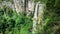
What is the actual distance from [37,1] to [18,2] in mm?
2991

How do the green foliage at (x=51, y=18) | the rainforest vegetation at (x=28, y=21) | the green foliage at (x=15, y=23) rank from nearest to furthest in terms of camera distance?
the green foliage at (x=51, y=18) → the rainforest vegetation at (x=28, y=21) → the green foliage at (x=15, y=23)

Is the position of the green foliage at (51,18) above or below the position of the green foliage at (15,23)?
above

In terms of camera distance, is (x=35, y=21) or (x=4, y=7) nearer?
(x=35, y=21)

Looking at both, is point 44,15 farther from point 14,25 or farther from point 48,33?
point 14,25

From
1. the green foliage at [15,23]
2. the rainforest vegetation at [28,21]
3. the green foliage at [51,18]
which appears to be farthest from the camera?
the green foliage at [15,23]

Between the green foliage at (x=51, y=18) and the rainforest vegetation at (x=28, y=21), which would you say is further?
the rainforest vegetation at (x=28, y=21)

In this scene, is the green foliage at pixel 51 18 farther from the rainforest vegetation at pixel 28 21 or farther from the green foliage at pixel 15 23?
the green foliage at pixel 15 23

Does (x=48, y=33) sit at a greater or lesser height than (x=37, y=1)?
lesser

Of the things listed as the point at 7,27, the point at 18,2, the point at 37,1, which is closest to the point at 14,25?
the point at 7,27

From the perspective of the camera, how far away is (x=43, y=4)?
9250mm

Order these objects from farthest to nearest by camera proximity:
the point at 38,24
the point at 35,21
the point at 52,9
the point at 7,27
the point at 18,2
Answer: the point at 18,2 → the point at 7,27 → the point at 35,21 → the point at 38,24 → the point at 52,9

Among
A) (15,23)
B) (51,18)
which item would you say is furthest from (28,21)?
(51,18)

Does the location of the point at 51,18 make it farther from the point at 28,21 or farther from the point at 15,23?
the point at 15,23

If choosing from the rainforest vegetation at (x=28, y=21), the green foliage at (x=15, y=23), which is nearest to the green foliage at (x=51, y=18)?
the rainforest vegetation at (x=28, y=21)
